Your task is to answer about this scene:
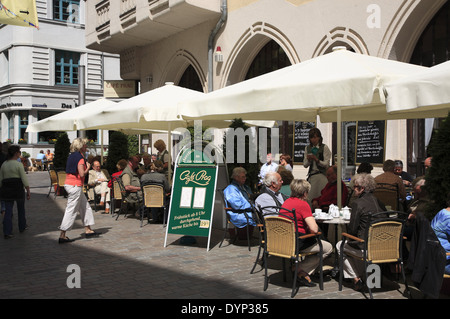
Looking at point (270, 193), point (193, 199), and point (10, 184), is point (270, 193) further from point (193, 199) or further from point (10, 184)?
point (10, 184)

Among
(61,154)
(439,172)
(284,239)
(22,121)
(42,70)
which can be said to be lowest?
(284,239)

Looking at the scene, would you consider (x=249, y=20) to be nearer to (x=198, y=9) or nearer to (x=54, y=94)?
(x=198, y=9)

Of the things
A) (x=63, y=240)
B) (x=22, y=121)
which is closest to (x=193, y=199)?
(x=63, y=240)

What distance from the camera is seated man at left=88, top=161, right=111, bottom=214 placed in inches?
455

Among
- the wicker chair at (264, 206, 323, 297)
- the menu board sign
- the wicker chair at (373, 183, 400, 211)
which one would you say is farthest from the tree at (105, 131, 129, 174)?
the wicker chair at (264, 206, 323, 297)

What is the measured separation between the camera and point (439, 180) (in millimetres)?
4516

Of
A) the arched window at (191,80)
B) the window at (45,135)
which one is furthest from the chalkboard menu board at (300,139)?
the window at (45,135)

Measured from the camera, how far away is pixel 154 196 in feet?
29.1

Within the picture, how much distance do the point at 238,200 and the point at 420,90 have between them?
10.8 ft

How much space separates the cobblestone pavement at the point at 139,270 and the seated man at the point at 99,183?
2886 millimetres

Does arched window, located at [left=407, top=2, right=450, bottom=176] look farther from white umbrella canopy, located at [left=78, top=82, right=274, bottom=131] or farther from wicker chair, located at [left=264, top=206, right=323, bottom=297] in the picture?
wicker chair, located at [left=264, top=206, right=323, bottom=297]

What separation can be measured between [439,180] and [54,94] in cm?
3259

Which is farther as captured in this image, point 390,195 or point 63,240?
point 63,240

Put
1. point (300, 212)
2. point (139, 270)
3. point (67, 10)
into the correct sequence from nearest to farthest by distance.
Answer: point (300, 212) < point (139, 270) < point (67, 10)
